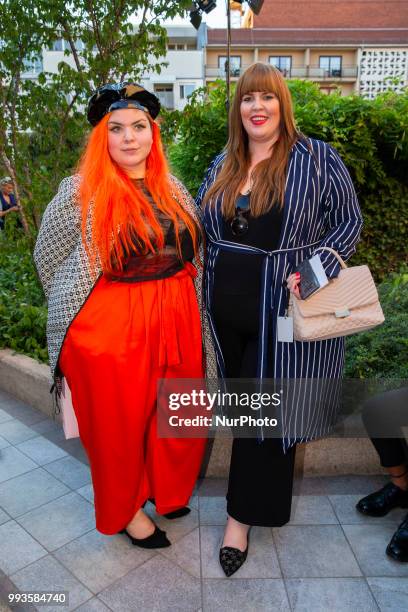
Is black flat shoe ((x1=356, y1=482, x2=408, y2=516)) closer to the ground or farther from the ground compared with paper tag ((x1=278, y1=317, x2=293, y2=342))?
closer to the ground

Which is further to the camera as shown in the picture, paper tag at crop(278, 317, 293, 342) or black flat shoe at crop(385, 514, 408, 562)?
black flat shoe at crop(385, 514, 408, 562)

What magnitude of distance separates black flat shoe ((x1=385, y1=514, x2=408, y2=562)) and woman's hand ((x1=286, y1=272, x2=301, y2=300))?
3.60 feet

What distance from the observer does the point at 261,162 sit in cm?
194

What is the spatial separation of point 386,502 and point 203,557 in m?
0.90

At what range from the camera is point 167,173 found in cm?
201

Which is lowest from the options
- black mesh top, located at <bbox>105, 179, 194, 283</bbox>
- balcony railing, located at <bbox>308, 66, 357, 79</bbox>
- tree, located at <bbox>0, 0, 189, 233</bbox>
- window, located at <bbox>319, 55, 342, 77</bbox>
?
black mesh top, located at <bbox>105, 179, 194, 283</bbox>

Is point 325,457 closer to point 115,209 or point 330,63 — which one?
point 115,209

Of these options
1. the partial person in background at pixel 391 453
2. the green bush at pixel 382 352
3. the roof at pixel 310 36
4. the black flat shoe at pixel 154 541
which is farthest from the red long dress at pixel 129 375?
the roof at pixel 310 36

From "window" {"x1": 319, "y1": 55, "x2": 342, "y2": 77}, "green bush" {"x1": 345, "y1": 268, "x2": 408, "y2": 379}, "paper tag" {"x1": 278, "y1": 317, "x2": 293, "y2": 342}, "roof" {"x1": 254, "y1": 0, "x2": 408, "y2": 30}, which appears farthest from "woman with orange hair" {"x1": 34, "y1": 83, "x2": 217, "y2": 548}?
"roof" {"x1": 254, "y1": 0, "x2": 408, "y2": 30}

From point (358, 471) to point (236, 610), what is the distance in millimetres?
1098

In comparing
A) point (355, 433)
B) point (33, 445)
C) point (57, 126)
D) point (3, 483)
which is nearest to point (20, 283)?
point (57, 126)

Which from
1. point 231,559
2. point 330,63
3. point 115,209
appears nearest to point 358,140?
point 115,209

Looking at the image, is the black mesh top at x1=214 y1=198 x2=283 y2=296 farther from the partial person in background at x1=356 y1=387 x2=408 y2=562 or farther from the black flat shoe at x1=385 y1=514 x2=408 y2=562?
the black flat shoe at x1=385 y1=514 x2=408 y2=562

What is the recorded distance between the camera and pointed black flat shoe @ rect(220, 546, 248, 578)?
1.93 metres
